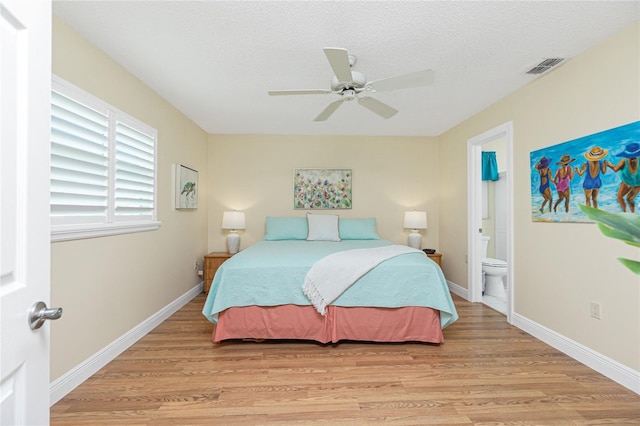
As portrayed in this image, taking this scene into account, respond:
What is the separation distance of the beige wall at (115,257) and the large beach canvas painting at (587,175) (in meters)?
3.50

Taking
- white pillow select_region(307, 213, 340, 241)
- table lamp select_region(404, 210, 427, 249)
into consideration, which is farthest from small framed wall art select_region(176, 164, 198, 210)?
table lamp select_region(404, 210, 427, 249)

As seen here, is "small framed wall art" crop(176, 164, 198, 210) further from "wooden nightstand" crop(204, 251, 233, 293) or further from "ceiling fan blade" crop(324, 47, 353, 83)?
"ceiling fan blade" crop(324, 47, 353, 83)

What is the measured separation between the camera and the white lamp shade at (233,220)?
172 inches

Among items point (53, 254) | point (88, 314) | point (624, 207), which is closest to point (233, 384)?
A: point (88, 314)

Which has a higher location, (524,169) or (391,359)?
(524,169)

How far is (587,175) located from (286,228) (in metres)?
3.20

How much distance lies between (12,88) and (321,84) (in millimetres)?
2398

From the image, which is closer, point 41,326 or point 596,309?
point 41,326

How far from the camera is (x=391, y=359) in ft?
7.76

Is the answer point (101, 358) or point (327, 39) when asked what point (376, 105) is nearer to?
point (327, 39)

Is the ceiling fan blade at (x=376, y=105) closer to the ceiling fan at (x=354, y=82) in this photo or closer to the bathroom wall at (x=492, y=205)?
the ceiling fan at (x=354, y=82)

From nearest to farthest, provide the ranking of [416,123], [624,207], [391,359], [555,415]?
[555,415], [624,207], [391,359], [416,123]

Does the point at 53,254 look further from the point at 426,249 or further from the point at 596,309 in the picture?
the point at 426,249

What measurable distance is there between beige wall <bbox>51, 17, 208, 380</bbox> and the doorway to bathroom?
3431mm
